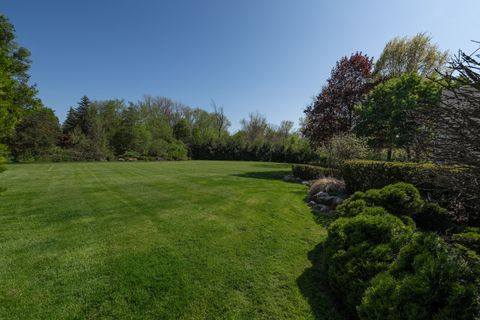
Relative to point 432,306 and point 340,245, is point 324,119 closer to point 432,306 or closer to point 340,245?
point 340,245

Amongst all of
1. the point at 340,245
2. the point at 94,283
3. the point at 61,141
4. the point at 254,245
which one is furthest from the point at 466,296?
the point at 61,141

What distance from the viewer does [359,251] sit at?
3.03 metres

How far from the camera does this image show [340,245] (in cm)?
335

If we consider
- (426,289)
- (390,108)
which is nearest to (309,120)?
(390,108)

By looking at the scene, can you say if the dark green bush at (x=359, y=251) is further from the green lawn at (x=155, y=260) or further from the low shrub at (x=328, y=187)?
the low shrub at (x=328, y=187)

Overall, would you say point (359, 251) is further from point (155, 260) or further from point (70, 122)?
point (70, 122)

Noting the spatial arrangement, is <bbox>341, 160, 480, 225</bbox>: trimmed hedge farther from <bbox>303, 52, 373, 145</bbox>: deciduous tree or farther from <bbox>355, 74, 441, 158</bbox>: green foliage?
<bbox>303, 52, 373, 145</bbox>: deciduous tree

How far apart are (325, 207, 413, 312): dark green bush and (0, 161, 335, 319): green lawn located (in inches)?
14.3

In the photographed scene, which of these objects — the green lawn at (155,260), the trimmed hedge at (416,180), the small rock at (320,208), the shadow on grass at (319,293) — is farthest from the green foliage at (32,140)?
the shadow on grass at (319,293)

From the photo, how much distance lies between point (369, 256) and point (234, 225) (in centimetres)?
297

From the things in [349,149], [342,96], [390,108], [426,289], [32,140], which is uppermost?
[342,96]

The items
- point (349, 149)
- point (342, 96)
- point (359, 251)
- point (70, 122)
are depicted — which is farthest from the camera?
point (70, 122)

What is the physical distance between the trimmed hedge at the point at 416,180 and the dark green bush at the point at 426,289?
75 centimetres

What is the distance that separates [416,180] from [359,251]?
298cm
